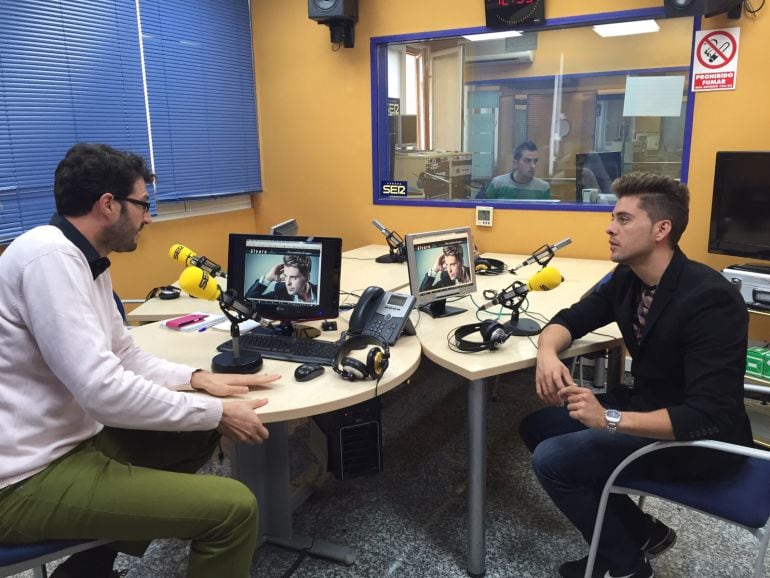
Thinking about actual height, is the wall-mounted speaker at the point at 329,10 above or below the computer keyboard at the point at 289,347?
above

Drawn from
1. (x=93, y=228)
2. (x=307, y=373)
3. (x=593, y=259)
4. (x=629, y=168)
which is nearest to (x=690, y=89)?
(x=629, y=168)

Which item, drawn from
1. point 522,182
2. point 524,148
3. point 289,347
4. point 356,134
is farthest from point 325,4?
point 289,347

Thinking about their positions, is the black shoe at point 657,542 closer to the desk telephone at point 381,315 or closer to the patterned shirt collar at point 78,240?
the desk telephone at point 381,315

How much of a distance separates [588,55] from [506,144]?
28.5 inches

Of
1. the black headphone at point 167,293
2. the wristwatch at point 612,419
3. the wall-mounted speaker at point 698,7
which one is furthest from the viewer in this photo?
the wall-mounted speaker at point 698,7

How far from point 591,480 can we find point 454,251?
0.98 metres

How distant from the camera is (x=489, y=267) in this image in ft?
10.2

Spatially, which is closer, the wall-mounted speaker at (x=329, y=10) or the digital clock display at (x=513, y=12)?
the digital clock display at (x=513, y=12)

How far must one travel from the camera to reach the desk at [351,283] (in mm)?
2439

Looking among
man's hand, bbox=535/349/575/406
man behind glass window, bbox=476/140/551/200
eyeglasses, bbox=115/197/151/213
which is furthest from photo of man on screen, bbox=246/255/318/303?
man behind glass window, bbox=476/140/551/200

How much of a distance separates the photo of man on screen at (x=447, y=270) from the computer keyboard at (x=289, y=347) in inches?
19.6

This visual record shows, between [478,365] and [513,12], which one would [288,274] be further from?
[513,12]

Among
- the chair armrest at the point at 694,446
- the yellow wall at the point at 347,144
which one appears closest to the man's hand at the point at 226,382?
the chair armrest at the point at 694,446

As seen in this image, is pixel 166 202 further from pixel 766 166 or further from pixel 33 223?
pixel 766 166
